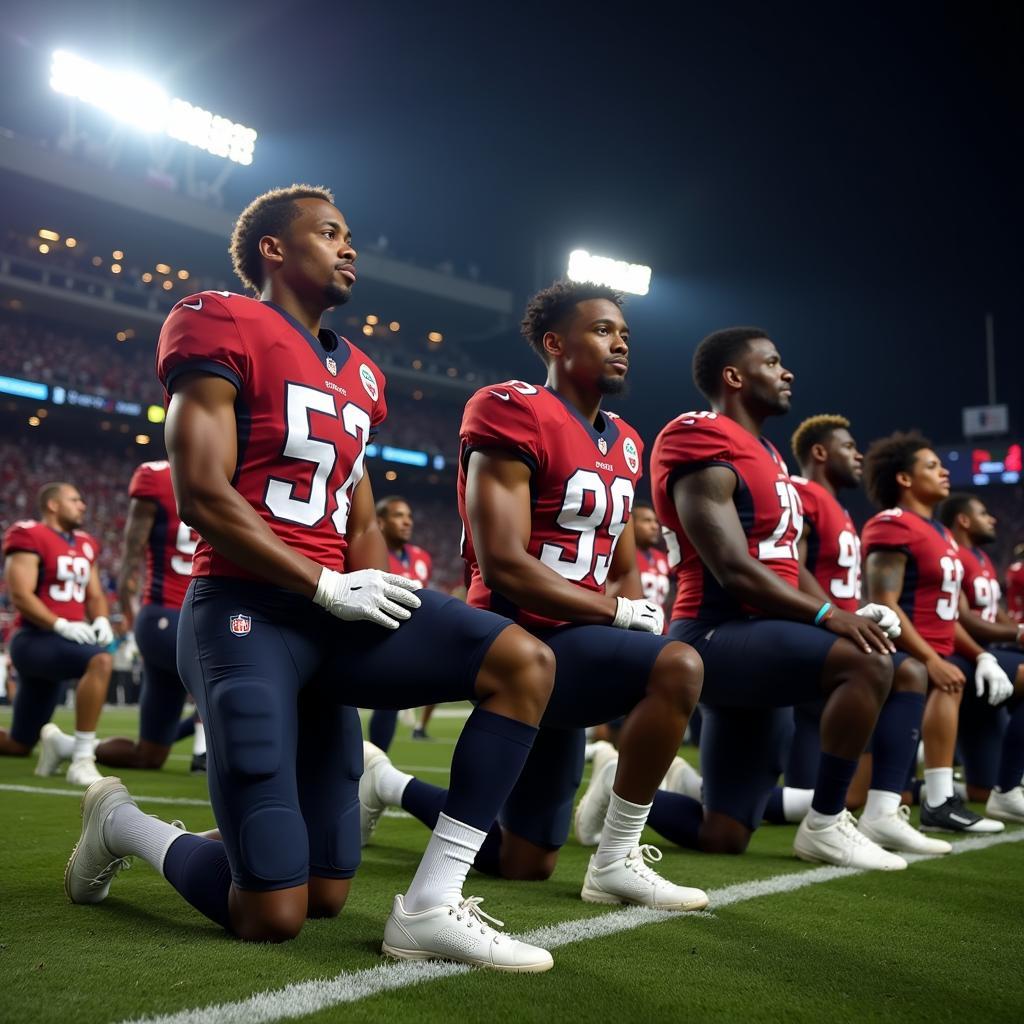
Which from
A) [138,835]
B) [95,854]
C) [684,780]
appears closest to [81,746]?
[684,780]

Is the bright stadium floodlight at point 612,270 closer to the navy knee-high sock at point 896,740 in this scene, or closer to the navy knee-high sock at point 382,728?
the navy knee-high sock at point 382,728

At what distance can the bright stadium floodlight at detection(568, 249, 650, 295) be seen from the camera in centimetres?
2675

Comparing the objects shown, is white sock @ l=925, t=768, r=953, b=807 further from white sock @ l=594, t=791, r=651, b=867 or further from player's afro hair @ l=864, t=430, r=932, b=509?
white sock @ l=594, t=791, r=651, b=867

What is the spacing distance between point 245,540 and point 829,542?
345cm

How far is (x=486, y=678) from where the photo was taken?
2.33m

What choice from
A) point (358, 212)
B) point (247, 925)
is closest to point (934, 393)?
point (358, 212)

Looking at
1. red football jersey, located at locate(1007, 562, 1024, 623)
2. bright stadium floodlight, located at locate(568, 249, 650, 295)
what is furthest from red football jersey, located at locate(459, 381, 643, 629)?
bright stadium floodlight, located at locate(568, 249, 650, 295)

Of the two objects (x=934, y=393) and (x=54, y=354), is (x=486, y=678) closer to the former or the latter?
(x=54, y=354)

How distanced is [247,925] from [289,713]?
0.46 metres

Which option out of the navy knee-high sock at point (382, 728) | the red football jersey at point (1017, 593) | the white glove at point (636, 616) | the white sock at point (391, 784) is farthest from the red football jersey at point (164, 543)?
the red football jersey at point (1017, 593)

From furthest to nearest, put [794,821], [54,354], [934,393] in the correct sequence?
[934,393] < [54,354] < [794,821]

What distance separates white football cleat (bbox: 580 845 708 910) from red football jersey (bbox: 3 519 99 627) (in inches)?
189

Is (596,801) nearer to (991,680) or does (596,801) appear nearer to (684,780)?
(684,780)

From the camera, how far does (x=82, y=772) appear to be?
5.66 metres
